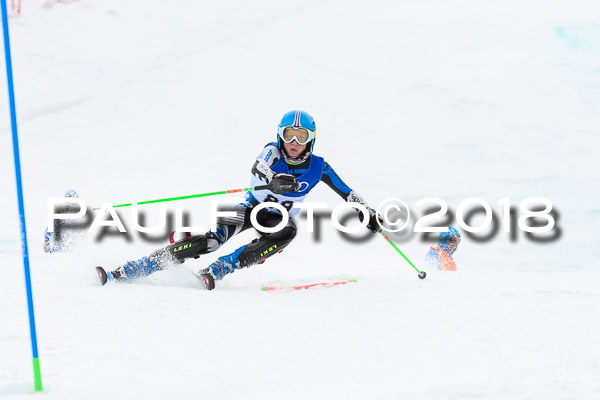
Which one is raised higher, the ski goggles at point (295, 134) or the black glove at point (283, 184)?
the ski goggles at point (295, 134)

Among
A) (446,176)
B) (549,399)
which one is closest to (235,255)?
(549,399)

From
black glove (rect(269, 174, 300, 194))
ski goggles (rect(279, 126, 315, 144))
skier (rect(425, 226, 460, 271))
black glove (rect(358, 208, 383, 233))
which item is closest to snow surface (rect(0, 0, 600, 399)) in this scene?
skier (rect(425, 226, 460, 271))

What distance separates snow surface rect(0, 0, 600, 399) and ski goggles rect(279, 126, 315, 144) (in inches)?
43.7

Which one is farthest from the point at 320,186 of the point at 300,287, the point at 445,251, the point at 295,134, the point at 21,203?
the point at 21,203

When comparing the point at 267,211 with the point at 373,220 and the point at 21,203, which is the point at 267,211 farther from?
the point at 21,203

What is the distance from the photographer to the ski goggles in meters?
5.25

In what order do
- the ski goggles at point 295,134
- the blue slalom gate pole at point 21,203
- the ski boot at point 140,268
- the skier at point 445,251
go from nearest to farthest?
1. the blue slalom gate pole at point 21,203
2. the ski boot at point 140,268
3. the ski goggles at point 295,134
4. the skier at point 445,251

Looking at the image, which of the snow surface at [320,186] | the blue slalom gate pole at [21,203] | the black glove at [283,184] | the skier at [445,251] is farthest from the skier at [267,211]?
the blue slalom gate pole at [21,203]

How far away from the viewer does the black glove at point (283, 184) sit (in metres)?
5.05

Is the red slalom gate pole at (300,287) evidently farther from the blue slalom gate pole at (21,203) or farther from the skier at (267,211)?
the blue slalom gate pole at (21,203)

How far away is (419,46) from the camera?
17641 millimetres

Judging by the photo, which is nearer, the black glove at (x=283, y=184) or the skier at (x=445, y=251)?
the black glove at (x=283, y=184)

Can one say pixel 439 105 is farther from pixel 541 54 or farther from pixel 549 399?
pixel 549 399

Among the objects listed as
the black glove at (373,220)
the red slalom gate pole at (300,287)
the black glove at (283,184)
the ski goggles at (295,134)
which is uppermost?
the ski goggles at (295,134)
